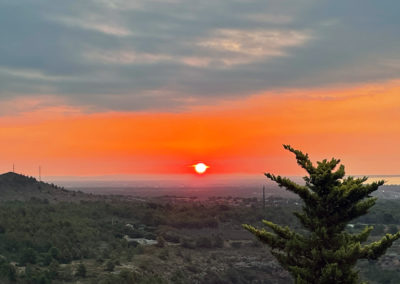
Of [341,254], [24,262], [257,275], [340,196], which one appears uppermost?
[340,196]

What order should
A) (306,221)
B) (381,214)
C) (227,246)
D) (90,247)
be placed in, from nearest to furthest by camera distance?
(306,221) < (90,247) < (227,246) < (381,214)

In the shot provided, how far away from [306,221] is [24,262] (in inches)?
1788

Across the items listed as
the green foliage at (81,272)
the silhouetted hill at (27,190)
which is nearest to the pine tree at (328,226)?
the green foliage at (81,272)

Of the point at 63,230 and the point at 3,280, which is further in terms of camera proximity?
the point at 63,230

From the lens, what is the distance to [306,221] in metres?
21.2

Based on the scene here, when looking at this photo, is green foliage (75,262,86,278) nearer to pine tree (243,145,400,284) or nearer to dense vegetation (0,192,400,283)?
dense vegetation (0,192,400,283)

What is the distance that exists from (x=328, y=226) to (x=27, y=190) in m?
123

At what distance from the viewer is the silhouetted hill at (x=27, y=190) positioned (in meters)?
125

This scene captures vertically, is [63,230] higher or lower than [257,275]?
higher

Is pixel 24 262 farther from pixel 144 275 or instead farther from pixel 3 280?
pixel 144 275

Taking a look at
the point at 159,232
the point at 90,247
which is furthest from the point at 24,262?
the point at 159,232

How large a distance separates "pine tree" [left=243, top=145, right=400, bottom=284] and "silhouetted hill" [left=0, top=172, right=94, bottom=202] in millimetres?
109045

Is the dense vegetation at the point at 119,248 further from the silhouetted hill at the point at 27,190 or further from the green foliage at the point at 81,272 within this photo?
the silhouetted hill at the point at 27,190

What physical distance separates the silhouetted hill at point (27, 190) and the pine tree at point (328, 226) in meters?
109
